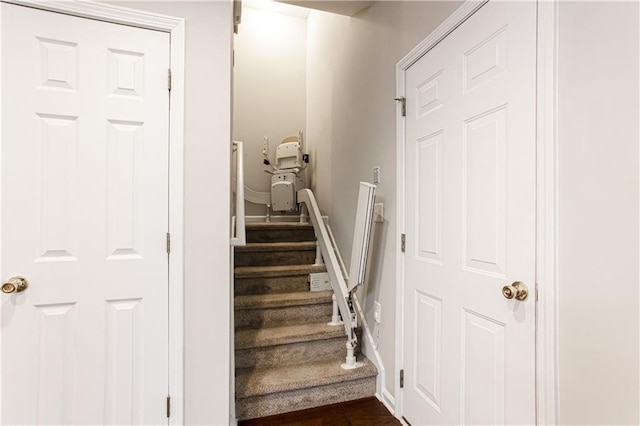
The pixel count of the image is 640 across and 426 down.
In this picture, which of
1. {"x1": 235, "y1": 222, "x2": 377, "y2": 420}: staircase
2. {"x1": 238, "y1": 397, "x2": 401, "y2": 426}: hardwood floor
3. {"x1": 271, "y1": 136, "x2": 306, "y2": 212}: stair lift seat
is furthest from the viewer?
{"x1": 271, "y1": 136, "x2": 306, "y2": 212}: stair lift seat

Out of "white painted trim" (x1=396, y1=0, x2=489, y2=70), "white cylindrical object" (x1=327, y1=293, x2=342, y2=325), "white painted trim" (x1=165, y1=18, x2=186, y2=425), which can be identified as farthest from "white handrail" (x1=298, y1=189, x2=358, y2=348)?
"white painted trim" (x1=396, y1=0, x2=489, y2=70)

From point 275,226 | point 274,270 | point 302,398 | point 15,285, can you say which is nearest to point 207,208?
point 15,285

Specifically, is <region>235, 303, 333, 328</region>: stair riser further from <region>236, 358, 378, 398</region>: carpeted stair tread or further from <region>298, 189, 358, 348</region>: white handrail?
<region>236, 358, 378, 398</region>: carpeted stair tread

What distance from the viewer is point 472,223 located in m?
1.36

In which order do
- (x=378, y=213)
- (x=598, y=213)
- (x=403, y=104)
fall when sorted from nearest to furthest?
(x=598, y=213) < (x=403, y=104) < (x=378, y=213)

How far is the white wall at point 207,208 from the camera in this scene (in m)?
1.50

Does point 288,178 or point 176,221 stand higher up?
point 288,178

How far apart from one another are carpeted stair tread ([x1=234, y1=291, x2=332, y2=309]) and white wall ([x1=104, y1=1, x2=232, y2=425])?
76 centimetres

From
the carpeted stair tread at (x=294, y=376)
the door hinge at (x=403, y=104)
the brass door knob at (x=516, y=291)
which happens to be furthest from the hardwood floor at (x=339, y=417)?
the door hinge at (x=403, y=104)

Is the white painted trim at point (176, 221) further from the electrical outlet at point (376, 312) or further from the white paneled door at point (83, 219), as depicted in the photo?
the electrical outlet at point (376, 312)

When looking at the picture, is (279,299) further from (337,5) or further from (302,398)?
(337,5)

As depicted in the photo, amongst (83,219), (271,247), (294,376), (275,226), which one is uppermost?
(83,219)

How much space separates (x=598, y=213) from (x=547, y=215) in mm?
145

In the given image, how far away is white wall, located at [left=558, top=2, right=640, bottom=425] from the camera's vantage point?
0.83m
